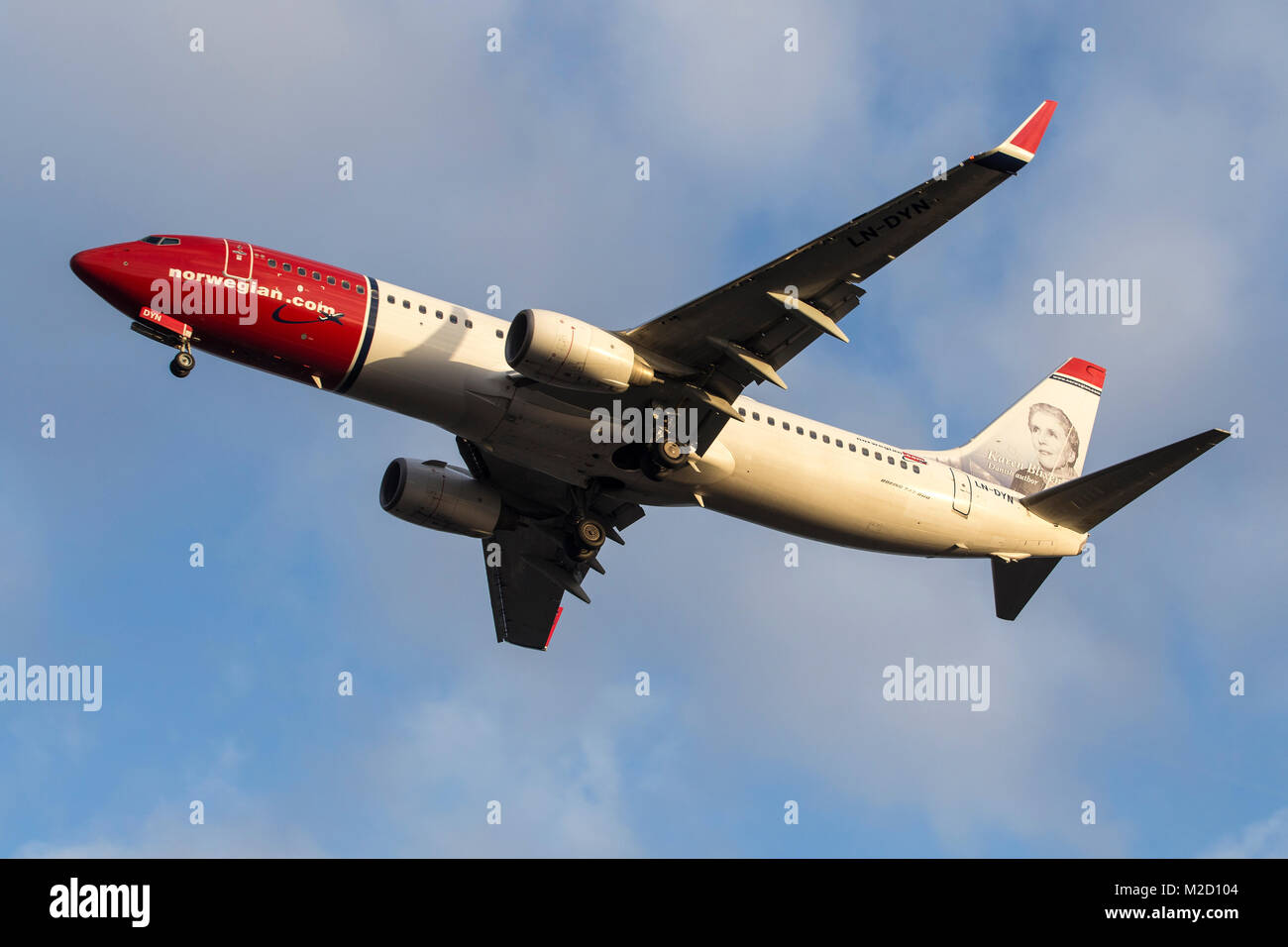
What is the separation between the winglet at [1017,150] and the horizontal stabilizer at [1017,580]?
1636cm

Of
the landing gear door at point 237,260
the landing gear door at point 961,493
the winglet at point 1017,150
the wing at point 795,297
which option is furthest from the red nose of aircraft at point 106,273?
the landing gear door at point 961,493

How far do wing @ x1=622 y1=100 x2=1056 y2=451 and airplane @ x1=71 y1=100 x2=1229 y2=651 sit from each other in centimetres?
5

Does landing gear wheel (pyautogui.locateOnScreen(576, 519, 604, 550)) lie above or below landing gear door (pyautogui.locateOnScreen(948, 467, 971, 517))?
below

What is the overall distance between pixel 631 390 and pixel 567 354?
117 inches

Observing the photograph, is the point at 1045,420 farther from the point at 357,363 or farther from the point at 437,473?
the point at 357,363

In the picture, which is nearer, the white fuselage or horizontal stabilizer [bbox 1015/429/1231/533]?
the white fuselage

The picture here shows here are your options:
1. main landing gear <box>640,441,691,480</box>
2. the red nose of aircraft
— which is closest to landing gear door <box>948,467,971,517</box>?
main landing gear <box>640,441,691,480</box>

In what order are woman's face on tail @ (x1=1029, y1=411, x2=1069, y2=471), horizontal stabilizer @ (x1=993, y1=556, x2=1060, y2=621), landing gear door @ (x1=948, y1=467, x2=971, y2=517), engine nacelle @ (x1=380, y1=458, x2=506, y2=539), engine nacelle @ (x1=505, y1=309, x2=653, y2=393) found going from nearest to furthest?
engine nacelle @ (x1=505, y1=309, x2=653, y2=393) → landing gear door @ (x1=948, y1=467, x2=971, y2=517) → engine nacelle @ (x1=380, y1=458, x2=506, y2=539) → horizontal stabilizer @ (x1=993, y1=556, x2=1060, y2=621) → woman's face on tail @ (x1=1029, y1=411, x2=1069, y2=471)

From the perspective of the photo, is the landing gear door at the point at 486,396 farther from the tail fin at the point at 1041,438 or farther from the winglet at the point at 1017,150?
the tail fin at the point at 1041,438

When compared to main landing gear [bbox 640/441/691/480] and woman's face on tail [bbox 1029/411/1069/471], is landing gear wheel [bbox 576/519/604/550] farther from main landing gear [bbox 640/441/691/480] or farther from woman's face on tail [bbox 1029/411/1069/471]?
woman's face on tail [bbox 1029/411/1069/471]

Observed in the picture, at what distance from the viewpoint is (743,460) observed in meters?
38.4

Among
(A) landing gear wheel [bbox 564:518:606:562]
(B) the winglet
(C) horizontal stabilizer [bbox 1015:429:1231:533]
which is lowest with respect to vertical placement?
(A) landing gear wheel [bbox 564:518:606:562]

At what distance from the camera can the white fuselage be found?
36.1 meters

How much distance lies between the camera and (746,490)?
3878 centimetres
